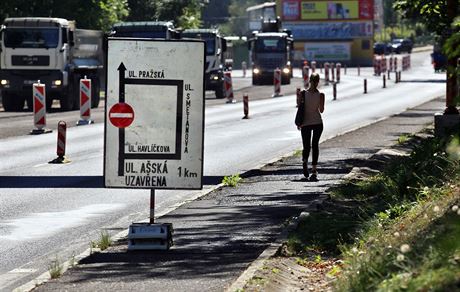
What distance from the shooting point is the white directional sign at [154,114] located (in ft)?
40.7

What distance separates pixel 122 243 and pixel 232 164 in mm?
11414

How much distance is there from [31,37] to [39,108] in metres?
14.2

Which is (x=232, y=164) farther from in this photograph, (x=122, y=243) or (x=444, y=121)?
(x=122, y=243)

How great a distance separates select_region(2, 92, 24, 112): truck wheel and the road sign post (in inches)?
1455

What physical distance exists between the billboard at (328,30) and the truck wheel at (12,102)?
266 ft

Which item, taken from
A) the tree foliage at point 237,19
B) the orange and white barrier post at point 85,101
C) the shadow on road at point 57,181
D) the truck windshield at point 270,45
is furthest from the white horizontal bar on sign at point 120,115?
the tree foliage at point 237,19

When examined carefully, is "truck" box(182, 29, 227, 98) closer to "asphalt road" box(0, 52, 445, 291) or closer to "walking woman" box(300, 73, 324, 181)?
"asphalt road" box(0, 52, 445, 291)

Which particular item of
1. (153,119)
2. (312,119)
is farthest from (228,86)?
(153,119)

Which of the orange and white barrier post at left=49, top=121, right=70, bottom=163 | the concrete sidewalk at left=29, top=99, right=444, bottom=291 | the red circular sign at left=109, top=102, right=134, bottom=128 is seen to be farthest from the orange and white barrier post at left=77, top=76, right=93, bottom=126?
the red circular sign at left=109, top=102, right=134, bottom=128

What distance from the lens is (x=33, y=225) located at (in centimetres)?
1556

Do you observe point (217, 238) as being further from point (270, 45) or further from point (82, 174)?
point (270, 45)

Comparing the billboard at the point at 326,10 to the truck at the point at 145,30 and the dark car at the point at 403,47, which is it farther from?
the truck at the point at 145,30

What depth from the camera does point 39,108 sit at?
33.4 meters

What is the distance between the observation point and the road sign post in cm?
1239
